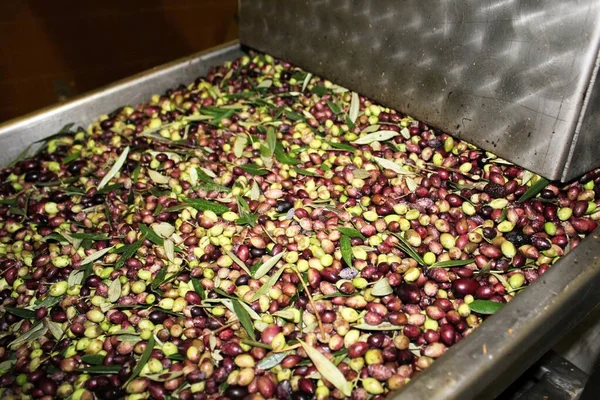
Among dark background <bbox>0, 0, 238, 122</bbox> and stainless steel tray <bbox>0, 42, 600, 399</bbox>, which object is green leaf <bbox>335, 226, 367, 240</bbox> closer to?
stainless steel tray <bbox>0, 42, 600, 399</bbox>

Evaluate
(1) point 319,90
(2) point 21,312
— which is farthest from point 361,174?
(2) point 21,312

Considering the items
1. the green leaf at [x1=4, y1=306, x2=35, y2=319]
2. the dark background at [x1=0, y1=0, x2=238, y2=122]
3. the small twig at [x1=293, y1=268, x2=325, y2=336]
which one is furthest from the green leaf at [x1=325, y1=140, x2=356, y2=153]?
the dark background at [x1=0, y1=0, x2=238, y2=122]

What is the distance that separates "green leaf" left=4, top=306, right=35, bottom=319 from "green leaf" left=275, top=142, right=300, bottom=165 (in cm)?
108

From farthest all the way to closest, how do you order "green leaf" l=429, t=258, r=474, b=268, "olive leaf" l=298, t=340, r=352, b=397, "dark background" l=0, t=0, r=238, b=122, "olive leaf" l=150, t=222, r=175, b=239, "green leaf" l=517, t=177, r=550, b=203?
1. "dark background" l=0, t=0, r=238, b=122
2. "olive leaf" l=150, t=222, r=175, b=239
3. "green leaf" l=517, t=177, r=550, b=203
4. "green leaf" l=429, t=258, r=474, b=268
5. "olive leaf" l=298, t=340, r=352, b=397

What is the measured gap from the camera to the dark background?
136 inches

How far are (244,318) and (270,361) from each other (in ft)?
0.54

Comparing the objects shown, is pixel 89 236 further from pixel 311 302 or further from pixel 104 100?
pixel 104 100

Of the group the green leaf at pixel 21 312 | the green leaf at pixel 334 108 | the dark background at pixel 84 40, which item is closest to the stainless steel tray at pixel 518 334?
the green leaf at pixel 334 108

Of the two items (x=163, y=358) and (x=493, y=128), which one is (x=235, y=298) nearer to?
(x=163, y=358)

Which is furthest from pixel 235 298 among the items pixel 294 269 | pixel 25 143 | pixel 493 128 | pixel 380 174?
pixel 25 143

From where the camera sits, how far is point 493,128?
5.64 ft

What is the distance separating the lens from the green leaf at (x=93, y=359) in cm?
145

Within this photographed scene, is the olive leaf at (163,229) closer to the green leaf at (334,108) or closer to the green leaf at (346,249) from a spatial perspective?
the green leaf at (346,249)

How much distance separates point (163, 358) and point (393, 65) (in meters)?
1.45
